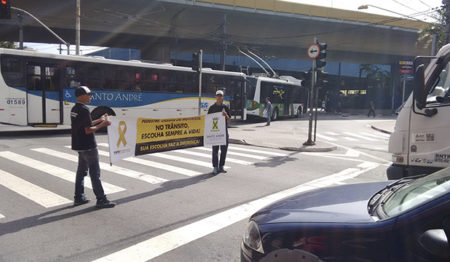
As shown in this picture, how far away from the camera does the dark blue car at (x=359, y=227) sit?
2.12 meters

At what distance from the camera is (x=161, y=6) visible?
3091 centimetres

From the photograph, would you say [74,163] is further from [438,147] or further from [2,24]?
[2,24]

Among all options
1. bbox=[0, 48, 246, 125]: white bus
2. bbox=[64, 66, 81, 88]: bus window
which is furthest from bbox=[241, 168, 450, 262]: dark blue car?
bbox=[64, 66, 81, 88]: bus window

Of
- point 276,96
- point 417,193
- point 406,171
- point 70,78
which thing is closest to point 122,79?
point 70,78

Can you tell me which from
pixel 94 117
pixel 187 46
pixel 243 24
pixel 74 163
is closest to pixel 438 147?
pixel 74 163

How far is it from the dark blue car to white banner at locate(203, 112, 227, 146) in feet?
17.2

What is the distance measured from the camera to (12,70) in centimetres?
1392

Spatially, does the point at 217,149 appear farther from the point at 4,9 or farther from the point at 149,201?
the point at 4,9

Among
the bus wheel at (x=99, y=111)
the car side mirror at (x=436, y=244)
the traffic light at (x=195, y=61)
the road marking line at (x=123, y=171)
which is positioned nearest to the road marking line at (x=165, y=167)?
the road marking line at (x=123, y=171)

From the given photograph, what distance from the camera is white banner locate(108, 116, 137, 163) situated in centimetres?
645

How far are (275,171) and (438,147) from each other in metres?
4.13

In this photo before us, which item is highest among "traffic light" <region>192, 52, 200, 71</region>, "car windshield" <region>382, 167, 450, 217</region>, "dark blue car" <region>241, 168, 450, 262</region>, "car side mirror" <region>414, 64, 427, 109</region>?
"traffic light" <region>192, 52, 200, 71</region>

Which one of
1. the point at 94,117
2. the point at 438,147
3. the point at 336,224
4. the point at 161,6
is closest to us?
the point at 336,224

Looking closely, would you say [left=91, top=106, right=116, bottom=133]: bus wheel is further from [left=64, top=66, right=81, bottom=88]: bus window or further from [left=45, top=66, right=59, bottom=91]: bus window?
[left=45, top=66, right=59, bottom=91]: bus window
